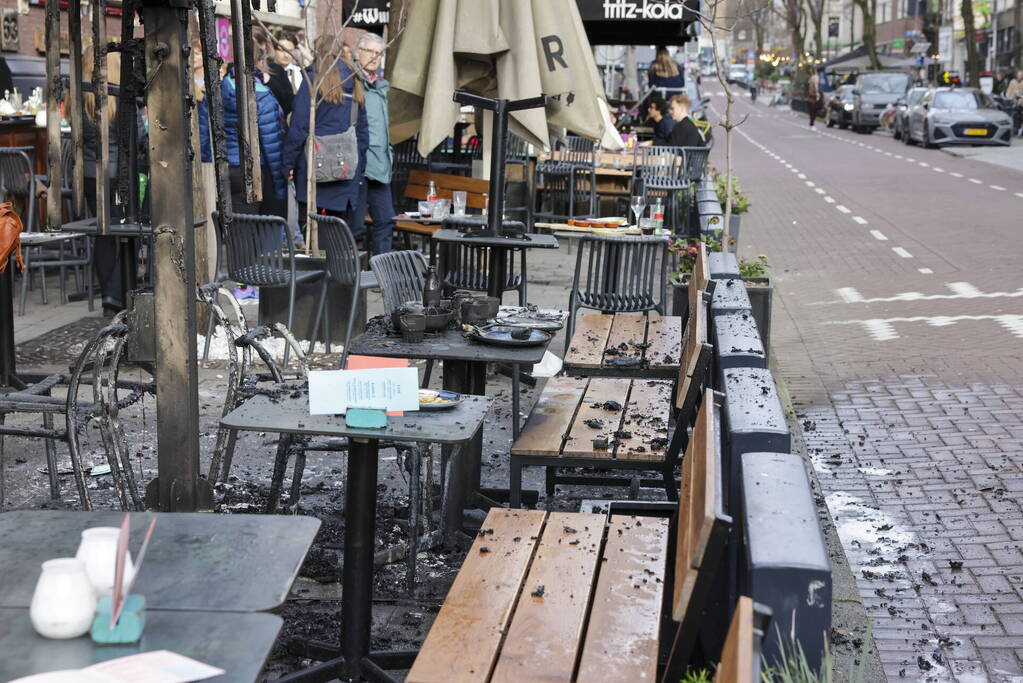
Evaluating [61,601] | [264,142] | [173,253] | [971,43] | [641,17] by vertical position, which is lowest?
[61,601]

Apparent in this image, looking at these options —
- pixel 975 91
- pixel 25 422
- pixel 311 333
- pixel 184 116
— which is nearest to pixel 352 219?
pixel 311 333

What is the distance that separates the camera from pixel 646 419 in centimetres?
610


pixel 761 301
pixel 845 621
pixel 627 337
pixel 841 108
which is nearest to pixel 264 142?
pixel 761 301

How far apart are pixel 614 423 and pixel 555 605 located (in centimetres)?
222

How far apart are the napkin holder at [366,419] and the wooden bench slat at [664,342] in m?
2.86

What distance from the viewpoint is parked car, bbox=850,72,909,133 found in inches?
1928

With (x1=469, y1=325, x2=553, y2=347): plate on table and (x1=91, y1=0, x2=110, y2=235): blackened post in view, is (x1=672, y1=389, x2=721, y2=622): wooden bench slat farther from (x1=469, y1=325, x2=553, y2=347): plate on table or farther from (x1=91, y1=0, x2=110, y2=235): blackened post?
(x1=91, y1=0, x2=110, y2=235): blackened post

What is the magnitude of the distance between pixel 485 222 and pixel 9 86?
8.91 m

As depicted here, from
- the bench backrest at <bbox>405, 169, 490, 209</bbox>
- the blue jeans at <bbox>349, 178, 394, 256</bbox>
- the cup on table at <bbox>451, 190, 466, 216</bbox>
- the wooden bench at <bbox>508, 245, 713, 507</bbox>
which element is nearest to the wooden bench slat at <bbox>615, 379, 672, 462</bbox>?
the wooden bench at <bbox>508, 245, 713, 507</bbox>

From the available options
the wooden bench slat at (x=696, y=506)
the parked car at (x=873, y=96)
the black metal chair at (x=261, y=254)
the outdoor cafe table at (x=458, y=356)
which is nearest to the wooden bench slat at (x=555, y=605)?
the wooden bench slat at (x=696, y=506)

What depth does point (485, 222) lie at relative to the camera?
8.46 m

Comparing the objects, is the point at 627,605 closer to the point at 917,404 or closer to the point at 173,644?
the point at 173,644

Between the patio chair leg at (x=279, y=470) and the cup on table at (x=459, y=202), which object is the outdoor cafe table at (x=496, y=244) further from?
the patio chair leg at (x=279, y=470)

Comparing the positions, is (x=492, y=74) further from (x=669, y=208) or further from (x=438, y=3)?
(x=669, y=208)
